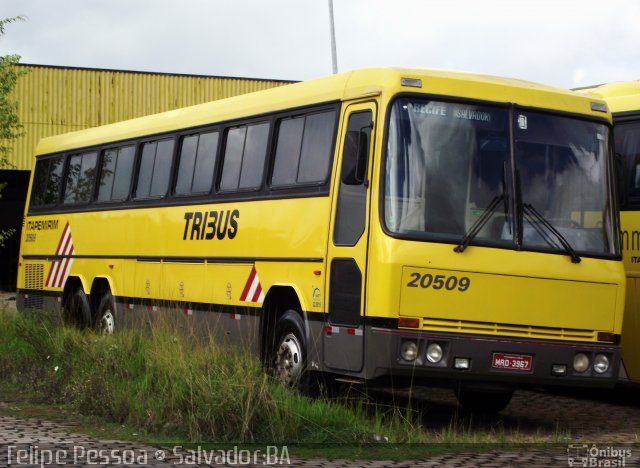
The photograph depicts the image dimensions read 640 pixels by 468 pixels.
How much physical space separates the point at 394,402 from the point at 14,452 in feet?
18.8

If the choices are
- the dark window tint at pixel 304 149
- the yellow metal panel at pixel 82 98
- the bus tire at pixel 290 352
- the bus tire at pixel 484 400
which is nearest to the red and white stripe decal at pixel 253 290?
the bus tire at pixel 290 352

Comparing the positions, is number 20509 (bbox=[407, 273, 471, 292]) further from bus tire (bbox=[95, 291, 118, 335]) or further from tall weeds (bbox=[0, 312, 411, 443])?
bus tire (bbox=[95, 291, 118, 335])

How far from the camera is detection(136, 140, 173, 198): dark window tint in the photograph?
1727 cm

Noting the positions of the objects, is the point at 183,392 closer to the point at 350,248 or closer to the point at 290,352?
the point at 350,248

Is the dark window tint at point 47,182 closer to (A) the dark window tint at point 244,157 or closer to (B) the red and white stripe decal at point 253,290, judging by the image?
(A) the dark window tint at point 244,157

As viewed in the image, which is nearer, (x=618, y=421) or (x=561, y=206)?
(x=561, y=206)

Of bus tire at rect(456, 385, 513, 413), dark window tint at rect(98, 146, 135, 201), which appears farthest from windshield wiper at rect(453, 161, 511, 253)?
dark window tint at rect(98, 146, 135, 201)

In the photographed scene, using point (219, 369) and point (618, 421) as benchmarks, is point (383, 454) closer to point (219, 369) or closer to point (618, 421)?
point (219, 369)

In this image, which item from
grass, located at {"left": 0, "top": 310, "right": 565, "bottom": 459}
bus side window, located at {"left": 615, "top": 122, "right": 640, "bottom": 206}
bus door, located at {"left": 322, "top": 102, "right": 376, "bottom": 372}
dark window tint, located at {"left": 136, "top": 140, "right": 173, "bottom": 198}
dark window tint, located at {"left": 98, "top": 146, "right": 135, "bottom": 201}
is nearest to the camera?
grass, located at {"left": 0, "top": 310, "right": 565, "bottom": 459}

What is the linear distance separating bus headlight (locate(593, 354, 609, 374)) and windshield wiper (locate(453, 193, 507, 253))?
1707mm

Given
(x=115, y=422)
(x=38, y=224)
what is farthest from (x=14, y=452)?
(x=38, y=224)

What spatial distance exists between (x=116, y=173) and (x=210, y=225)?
4.18m

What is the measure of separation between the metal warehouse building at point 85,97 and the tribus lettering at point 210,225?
26.8 metres

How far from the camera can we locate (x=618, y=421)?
1349 centimetres
